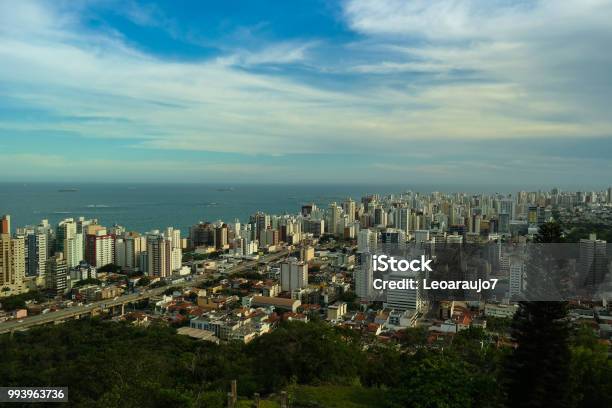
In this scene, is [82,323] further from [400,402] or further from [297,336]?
[400,402]

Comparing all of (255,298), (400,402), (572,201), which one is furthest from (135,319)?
→ (572,201)

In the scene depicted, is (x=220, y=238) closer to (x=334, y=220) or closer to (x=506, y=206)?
(x=334, y=220)

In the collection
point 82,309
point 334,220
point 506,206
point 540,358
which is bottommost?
point 82,309

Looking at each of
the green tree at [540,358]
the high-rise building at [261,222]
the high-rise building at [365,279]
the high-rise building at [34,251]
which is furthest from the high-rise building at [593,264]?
the high-rise building at [261,222]

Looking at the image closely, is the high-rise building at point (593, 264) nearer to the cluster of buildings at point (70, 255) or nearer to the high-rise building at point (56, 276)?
the cluster of buildings at point (70, 255)

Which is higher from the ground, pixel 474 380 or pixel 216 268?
pixel 474 380

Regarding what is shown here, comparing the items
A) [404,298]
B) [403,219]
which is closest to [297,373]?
[404,298]

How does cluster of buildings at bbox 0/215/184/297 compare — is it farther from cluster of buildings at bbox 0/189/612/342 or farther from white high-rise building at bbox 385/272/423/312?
white high-rise building at bbox 385/272/423/312
